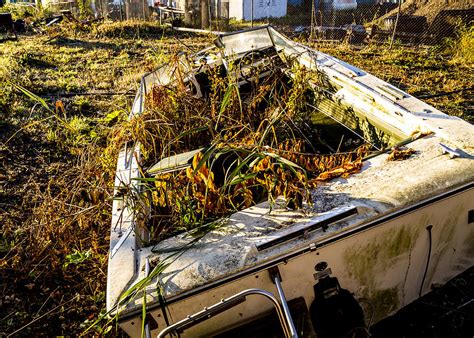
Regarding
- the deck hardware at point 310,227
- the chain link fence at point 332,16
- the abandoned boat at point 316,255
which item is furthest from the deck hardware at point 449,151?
the chain link fence at point 332,16

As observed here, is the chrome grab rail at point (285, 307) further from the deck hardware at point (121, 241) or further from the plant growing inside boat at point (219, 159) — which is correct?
the deck hardware at point (121, 241)

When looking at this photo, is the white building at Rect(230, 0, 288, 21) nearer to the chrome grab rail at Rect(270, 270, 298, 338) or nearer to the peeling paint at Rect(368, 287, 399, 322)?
the peeling paint at Rect(368, 287, 399, 322)

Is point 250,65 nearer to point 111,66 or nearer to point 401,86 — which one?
point 401,86

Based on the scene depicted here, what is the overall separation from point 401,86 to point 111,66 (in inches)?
238

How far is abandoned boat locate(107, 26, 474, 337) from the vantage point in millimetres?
1832

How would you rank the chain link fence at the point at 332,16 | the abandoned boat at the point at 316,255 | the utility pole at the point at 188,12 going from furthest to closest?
the utility pole at the point at 188,12, the chain link fence at the point at 332,16, the abandoned boat at the point at 316,255

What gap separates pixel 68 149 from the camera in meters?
4.95

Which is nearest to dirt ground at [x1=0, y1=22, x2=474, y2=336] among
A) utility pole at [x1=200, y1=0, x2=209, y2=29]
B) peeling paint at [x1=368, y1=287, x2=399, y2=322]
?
peeling paint at [x1=368, y1=287, x2=399, y2=322]

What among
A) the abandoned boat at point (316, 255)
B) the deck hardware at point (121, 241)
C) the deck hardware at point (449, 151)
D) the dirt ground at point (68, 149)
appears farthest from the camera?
the dirt ground at point (68, 149)

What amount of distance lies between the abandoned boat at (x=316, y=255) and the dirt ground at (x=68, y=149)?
63cm

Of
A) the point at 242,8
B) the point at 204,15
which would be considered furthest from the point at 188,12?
the point at 242,8

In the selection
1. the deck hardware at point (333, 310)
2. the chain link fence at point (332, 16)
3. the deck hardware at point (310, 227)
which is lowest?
the deck hardware at point (333, 310)

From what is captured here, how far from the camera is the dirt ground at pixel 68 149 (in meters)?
2.86

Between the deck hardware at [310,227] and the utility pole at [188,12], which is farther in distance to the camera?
the utility pole at [188,12]
